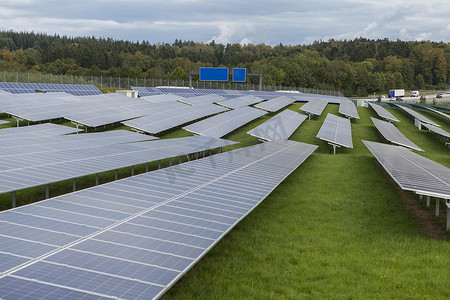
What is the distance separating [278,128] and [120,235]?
3061 cm

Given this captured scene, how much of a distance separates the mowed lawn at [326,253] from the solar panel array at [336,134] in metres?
11.4

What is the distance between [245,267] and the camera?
12102 mm

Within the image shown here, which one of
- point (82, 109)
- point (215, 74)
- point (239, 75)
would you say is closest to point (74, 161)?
point (82, 109)

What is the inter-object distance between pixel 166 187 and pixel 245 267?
4.69m

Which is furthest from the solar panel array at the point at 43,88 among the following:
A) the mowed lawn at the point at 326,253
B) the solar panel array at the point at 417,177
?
the solar panel array at the point at 417,177

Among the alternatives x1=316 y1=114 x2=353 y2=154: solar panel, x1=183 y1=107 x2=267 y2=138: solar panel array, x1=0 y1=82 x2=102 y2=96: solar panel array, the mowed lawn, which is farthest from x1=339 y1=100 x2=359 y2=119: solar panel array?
x1=0 y1=82 x2=102 y2=96: solar panel array

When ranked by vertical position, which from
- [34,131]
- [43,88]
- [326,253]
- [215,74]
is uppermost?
[215,74]

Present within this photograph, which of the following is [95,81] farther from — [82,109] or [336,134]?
[336,134]

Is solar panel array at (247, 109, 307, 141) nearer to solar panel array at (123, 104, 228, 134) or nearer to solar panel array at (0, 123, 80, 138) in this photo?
solar panel array at (123, 104, 228, 134)

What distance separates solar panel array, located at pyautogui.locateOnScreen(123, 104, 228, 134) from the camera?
37.1m

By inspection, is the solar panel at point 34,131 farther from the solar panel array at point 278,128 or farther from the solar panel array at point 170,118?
the solar panel array at point 278,128

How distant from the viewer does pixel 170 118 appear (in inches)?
1702

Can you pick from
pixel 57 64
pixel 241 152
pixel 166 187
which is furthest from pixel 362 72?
pixel 166 187

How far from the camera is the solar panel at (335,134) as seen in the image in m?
33.1
